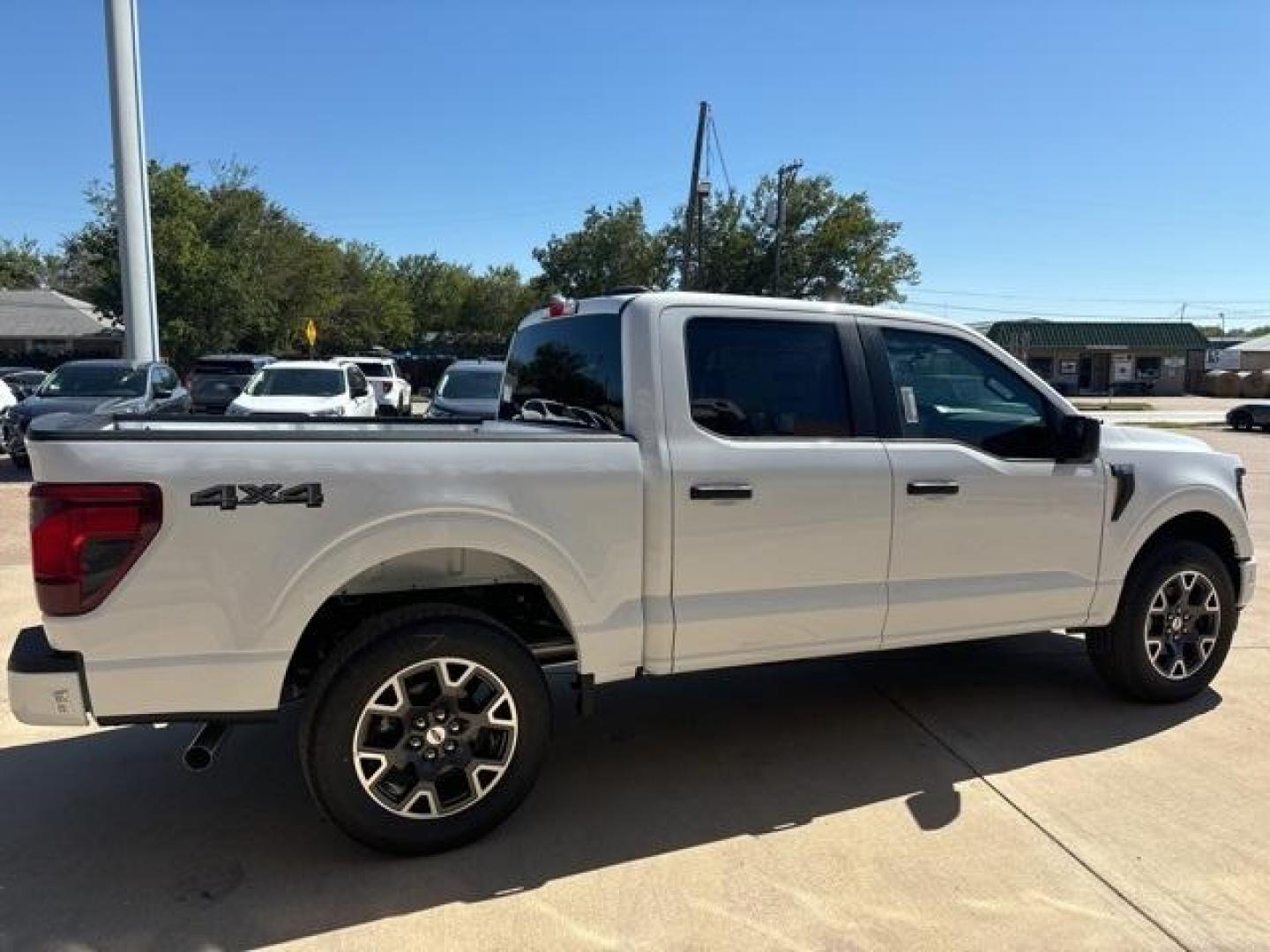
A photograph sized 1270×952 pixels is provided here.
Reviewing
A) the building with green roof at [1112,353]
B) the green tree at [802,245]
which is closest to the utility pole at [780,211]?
the green tree at [802,245]

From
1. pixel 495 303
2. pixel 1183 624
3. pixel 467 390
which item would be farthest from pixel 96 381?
pixel 495 303

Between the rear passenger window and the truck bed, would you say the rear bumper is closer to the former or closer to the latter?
the truck bed

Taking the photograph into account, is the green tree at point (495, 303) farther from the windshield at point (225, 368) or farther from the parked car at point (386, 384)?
the windshield at point (225, 368)

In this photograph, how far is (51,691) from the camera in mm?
→ 2898

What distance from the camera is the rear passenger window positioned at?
147 inches

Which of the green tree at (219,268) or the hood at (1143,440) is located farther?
the green tree at (219,268)

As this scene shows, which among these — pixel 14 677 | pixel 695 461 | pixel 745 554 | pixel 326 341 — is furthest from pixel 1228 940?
pixel 326 341

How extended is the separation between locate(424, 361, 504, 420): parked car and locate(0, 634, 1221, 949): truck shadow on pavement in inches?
403

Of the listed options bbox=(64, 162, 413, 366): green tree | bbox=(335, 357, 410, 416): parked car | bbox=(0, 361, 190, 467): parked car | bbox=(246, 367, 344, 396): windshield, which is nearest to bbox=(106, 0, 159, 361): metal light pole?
bbox=(0, 361, 190, 467): parked car

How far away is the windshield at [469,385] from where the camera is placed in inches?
606

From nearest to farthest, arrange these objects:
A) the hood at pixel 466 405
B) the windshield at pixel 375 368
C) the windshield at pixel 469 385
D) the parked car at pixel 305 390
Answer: the hood at pixel 466 405 → the windshield at pixel 469 385 → the parked car at pixel 305 390 → the windshield at pixel 375 368

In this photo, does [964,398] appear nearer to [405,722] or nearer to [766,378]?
[766,378]

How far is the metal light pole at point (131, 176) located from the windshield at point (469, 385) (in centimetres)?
749

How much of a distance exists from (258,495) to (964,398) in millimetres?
2968
